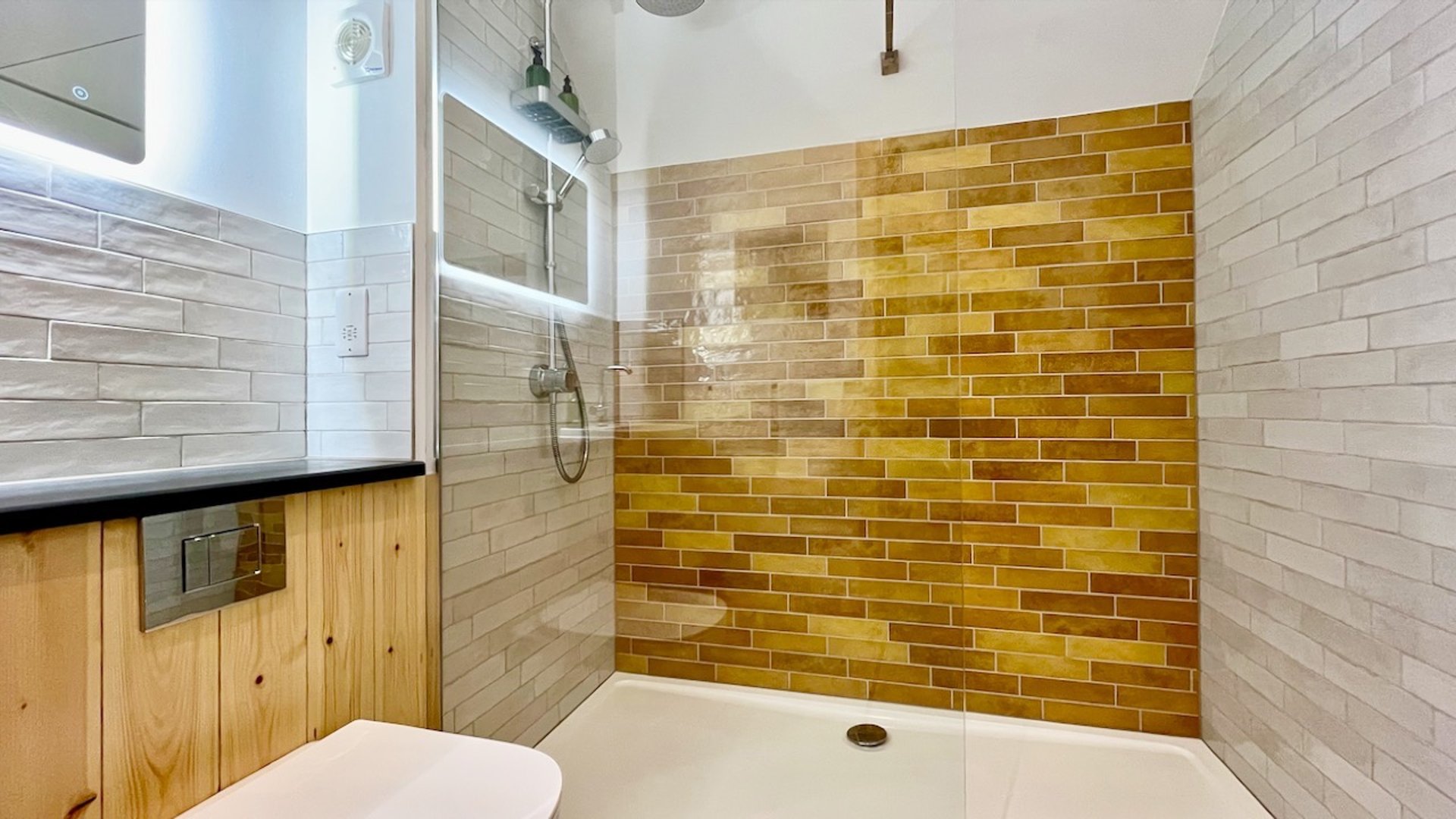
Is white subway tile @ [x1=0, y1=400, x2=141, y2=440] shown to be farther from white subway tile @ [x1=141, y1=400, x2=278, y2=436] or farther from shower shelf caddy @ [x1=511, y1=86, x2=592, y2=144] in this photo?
shower shelf caddy @ [x1=511, y1=86, x2=592, y2=144]

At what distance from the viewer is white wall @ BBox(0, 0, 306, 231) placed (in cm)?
117

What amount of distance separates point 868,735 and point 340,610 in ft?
4.74

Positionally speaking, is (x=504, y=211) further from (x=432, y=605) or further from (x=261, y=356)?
(x=432, y=605)

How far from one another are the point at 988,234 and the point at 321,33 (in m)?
1.94

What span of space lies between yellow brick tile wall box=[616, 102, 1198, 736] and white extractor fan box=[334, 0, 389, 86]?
778 millimetres

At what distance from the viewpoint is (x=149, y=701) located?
0.90 meters

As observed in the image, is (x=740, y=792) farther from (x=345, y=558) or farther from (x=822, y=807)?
(x=345, y=558)

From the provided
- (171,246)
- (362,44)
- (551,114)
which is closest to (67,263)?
(171,246)

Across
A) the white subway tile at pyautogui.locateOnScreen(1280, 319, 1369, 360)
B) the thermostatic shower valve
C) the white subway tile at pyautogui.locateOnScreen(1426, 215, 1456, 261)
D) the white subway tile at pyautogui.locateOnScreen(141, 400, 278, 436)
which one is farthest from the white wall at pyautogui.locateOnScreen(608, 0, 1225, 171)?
the white subway tile at pyautogui.locateOnScreen(141, 400, 278, 436)

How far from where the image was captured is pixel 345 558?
1235 millimetres

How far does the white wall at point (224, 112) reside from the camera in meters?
1.17

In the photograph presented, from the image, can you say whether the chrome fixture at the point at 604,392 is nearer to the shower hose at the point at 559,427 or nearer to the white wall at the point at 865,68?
the shower hose at the point at 559,427

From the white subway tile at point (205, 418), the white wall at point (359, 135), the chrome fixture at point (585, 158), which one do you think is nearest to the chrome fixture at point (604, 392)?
the chrome fixture at point (585, 158)

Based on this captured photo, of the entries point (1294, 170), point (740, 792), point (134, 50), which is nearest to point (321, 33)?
point (134, 50)
